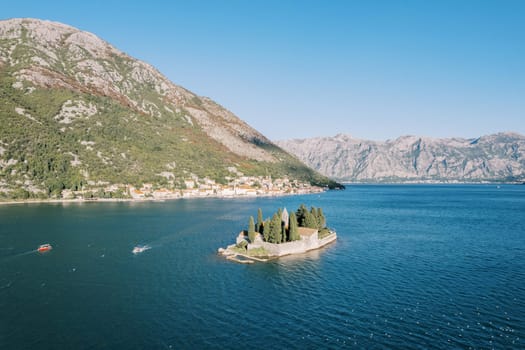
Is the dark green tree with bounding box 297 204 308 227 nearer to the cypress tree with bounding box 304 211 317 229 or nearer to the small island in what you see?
the cypress tree with bounding box 304 211 317 229

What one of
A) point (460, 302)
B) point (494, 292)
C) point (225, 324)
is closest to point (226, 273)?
point (225, 324)

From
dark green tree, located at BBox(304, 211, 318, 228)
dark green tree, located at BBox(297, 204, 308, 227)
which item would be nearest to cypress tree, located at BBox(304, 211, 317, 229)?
dark green tree, located at BBox(304, 211, 318, 228)

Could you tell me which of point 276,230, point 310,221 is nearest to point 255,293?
point 276,230

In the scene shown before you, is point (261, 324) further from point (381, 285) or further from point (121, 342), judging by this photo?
point (381, 285)

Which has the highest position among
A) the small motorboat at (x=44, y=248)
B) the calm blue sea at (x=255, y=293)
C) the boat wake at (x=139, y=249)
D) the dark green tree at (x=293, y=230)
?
the dark green tree at (x=293, y=230)

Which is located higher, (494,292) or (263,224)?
(263,224)

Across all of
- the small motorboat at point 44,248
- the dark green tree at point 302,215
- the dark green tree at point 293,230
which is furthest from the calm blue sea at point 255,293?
the dark green tree at point 302,215

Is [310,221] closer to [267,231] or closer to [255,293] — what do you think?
[267,231]

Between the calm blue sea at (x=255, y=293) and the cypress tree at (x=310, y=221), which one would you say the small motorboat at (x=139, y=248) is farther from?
the cypress tree at (x=310, y=221)

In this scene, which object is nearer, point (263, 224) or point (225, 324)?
point (225, 324)
